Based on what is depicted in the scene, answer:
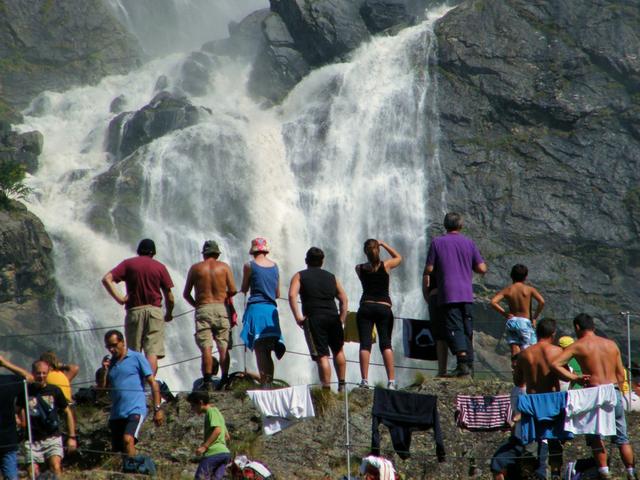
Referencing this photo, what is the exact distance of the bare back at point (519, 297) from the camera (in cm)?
1697

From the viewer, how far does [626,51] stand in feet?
184

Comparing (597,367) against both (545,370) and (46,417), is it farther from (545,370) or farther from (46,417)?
(46,417)

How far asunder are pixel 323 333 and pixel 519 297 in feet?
9.01

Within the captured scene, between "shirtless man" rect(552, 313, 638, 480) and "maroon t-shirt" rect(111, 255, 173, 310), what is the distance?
223 inches

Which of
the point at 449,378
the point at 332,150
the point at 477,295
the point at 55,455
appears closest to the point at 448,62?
the point at 332,150

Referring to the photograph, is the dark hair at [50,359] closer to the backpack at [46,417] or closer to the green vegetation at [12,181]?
the backpack at [46,417]

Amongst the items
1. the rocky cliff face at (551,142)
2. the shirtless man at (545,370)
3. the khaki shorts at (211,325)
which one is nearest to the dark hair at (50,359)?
Result: the khaki shorts at (211,325)

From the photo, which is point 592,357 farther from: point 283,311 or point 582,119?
point 582,119

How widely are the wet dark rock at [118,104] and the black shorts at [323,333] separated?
53816mm

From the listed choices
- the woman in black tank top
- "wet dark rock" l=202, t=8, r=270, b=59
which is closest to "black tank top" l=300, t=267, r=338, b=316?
Answer: the woman in black tank top

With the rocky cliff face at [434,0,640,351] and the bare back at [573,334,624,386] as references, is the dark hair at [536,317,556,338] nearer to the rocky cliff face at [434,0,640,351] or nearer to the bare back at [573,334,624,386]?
the bare back at [573,334,624,386]

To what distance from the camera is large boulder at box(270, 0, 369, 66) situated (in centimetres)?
6438

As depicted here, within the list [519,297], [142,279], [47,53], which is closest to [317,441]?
[142,279]

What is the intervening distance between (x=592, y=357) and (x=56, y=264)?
38889mm
